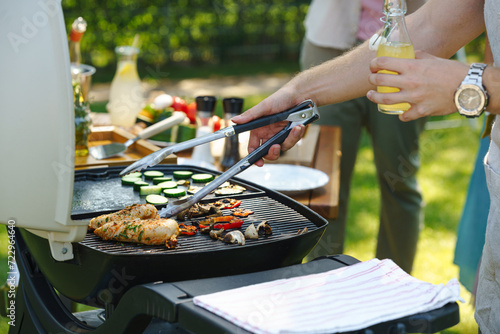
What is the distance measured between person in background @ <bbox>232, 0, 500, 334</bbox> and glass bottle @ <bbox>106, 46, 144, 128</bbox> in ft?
3.51

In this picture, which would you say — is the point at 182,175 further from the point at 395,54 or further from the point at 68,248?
the point at 395,54

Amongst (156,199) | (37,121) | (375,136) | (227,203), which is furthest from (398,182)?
(37,121)

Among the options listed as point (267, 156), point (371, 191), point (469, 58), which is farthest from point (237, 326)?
point (469, 58)

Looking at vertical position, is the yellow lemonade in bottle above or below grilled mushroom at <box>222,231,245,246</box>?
above

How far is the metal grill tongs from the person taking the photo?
138 cm

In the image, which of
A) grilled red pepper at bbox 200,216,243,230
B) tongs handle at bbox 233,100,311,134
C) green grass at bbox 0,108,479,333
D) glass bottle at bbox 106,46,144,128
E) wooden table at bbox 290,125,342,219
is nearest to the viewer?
grilled red pepper at bbox 200,216,243,230

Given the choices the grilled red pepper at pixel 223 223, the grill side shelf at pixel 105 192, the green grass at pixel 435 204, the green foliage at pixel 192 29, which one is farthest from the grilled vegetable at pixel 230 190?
the green foliage at pixel 192 29

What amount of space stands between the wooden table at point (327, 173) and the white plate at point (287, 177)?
0.03 metres

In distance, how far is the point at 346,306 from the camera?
1047 millimetres

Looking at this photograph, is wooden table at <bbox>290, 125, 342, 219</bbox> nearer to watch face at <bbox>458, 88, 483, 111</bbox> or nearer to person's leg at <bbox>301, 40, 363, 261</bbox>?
person's leg at <bbox>301, 40, 363, 261</bbox>

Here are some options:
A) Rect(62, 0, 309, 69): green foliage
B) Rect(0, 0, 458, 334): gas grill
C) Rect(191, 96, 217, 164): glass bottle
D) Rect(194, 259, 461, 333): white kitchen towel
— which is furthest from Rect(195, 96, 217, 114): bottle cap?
Rect(62, 0, 309, 69): green foliage

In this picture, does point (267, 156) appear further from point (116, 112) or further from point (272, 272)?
point (116, 112)

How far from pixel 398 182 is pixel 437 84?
184cm

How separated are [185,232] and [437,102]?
2.02 ft
